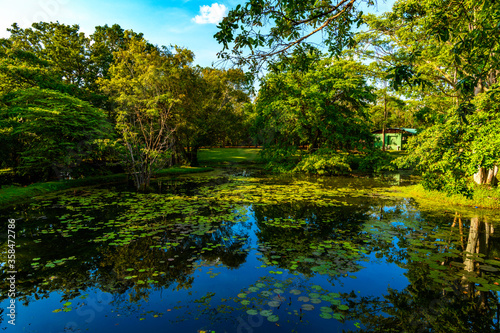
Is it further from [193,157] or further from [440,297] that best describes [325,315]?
[193,157]

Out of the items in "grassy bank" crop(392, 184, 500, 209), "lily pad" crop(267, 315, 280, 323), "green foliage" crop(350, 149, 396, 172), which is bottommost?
"lily pad" crop(267, 315, 280, 323)

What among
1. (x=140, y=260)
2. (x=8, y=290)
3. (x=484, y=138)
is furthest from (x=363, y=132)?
(x=8, y=290)

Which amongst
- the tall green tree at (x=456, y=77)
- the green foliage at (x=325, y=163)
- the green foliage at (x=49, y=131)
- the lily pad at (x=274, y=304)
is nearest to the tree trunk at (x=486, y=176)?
the tall green tree at (x=456, y=77)

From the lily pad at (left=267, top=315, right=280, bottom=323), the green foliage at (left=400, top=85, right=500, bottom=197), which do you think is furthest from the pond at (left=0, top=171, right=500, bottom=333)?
the green foliage at (left=400, top=85, right=500, bottom=197)

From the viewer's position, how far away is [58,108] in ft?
42.7

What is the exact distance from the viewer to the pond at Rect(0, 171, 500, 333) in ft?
12.0

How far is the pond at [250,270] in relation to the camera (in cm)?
364

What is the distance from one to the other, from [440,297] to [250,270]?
318 cm

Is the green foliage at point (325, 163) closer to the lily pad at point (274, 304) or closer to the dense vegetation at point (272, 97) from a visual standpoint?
the dense vegetation at point (272, 97)

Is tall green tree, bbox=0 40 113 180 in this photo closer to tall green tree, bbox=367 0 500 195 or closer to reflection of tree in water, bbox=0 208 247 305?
reflection of tree in water, bbox=0 208 247 305

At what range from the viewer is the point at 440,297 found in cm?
409

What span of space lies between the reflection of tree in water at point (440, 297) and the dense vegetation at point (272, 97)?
87.1 inches

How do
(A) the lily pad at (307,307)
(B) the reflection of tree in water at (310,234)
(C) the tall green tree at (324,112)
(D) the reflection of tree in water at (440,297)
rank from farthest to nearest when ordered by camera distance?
(C) the tall green tree at (324,112), (B) the reflection of tree in water at (310,234), (A) the lily pad at (307,307), (D) the reflection of tree in water at (440,297)

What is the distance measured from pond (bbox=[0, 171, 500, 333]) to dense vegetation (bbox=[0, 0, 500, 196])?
7.58 ft
